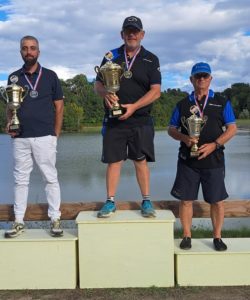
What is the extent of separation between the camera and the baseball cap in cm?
393

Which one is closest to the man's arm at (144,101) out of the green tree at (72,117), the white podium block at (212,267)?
the white podium block at (212,267)

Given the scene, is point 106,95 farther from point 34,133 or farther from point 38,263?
point 38,263

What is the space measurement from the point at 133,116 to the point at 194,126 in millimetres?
579

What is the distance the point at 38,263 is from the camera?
3.96 m

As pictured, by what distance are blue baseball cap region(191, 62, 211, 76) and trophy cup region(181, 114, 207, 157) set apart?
377mm

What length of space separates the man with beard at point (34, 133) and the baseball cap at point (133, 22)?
801 millimetres

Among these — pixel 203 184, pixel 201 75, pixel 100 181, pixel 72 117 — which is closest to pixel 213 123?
pixel 201 75

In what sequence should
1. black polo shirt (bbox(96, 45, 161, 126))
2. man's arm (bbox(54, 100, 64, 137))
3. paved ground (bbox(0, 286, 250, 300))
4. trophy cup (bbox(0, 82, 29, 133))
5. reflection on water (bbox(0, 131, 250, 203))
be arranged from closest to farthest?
paved ground (bbox(0, 286, 250, 300))
trophy cup (bbox(0, 82, 29, 133))
black polo shirt (bbox(96, 45, 161, 126))
man's arm (bbox(54, 100, 64, 137))
reflection on water (bbox(0, 131, 250, 203))

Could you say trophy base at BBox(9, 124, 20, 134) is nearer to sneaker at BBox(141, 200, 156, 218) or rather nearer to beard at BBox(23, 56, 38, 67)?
beard at BBox(23, 56, 38, 67)

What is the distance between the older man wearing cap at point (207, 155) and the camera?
4.02 m

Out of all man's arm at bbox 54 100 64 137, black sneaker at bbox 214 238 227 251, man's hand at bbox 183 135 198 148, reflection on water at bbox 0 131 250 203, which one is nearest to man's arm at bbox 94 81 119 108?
man's arm at bbox 54 100 64 137

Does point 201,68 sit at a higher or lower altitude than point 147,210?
higher

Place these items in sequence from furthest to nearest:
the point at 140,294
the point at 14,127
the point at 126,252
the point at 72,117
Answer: the point at 72,117 < the point at 14,127 < the point at 126,252 < the point at 140,294

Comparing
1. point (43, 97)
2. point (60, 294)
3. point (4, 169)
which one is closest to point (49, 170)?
point (43, 97)
